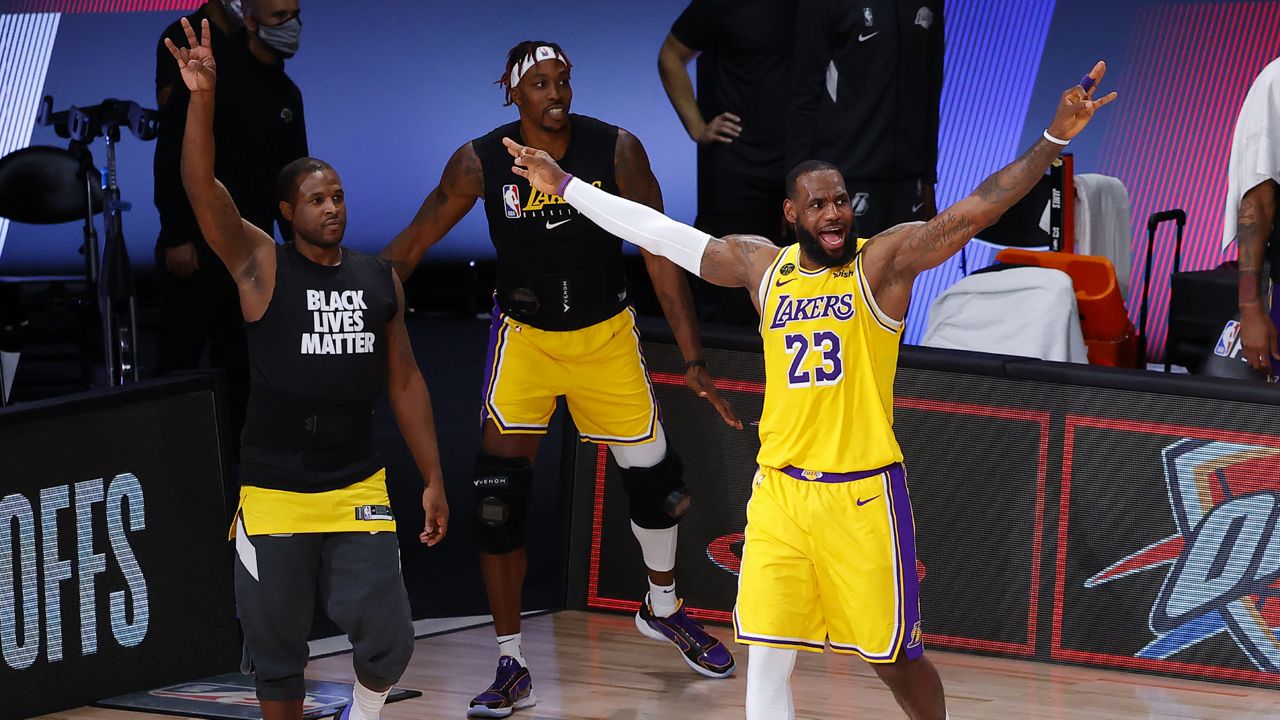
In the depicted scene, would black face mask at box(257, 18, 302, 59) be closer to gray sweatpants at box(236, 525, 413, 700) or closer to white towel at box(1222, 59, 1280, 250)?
gray sweatpants at box(236, 525, 413, 700)

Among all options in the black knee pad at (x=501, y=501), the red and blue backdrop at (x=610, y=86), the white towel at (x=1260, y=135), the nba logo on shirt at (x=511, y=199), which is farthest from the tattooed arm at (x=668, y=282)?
the red and blue backdrop at (x=610, y=86)

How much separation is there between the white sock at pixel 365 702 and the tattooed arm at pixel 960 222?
1.75m

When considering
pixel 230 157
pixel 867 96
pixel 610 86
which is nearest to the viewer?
pixel 230 157

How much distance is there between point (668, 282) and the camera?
5.56 m

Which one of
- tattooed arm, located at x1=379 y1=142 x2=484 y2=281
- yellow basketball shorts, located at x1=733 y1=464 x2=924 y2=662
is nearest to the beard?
yellow basketball shorts, located at x1=733 y1=464 x2=924 y2=662

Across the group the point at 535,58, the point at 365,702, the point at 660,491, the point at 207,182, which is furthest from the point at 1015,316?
the point at 207,182

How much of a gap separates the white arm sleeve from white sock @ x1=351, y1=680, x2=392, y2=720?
1.43m

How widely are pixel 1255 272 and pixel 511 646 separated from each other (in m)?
2.76

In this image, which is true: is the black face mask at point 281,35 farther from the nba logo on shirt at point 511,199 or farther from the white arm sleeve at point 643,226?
the white arm sleeve at point 643,226

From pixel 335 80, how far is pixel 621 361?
8.06 metres

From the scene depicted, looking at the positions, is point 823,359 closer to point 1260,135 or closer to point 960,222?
A: point 960,222

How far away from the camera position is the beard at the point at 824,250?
4.19 m

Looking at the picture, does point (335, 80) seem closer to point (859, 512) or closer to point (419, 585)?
point (419, 585)

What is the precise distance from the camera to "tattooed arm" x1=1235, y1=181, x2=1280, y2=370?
17.9ft
